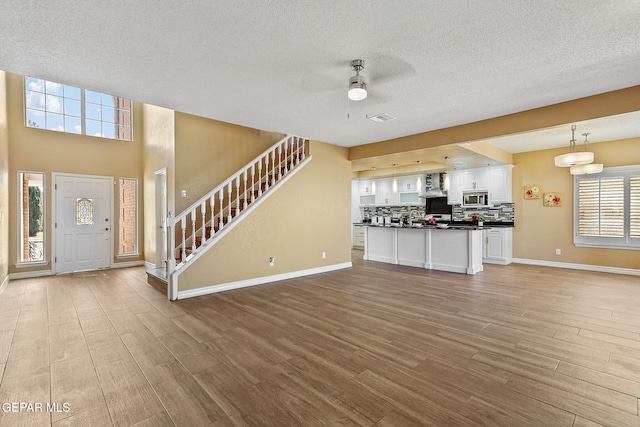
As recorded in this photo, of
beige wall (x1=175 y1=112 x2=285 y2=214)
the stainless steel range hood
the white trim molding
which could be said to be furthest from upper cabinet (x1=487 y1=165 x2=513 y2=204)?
the white trim molding

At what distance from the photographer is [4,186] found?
502cm

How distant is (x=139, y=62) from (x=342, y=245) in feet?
16.6

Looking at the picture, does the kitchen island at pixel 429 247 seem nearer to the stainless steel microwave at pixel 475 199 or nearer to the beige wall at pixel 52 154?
the stainless steel microwave at pixel 475 199

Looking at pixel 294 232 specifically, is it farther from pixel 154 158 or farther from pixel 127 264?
pixel 127 264

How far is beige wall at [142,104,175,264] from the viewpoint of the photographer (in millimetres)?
5402

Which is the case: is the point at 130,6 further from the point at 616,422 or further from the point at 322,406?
the point at 616,422

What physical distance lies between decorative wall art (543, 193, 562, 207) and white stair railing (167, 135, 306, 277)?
5981 millimetres

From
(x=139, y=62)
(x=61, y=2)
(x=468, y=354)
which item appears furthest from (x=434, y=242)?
(x=61, y=2)

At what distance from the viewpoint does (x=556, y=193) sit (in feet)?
22.7

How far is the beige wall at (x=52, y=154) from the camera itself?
5.64 meters

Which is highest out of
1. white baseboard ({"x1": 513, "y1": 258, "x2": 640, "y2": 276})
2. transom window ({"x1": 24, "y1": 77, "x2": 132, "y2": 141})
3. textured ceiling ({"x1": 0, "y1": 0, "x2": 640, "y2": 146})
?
transom window ({"x1": 24, "y1": 77, "x2": 132, "y2": 141})

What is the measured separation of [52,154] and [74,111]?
1.12m

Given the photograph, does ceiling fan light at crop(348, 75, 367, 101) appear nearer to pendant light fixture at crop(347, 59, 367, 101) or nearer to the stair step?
pendant light fixture at crop(347, 59, 367, 101)

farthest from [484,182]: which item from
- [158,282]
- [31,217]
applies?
[31,217]
